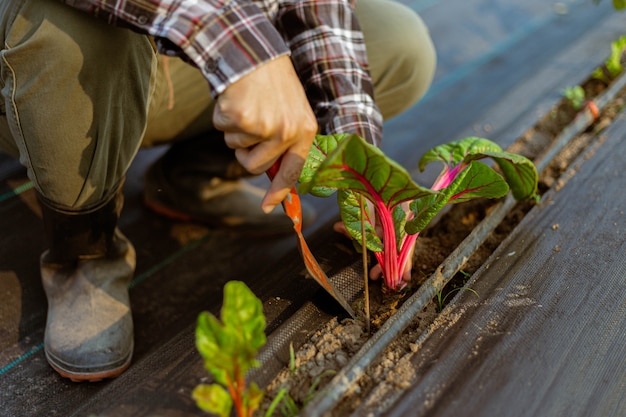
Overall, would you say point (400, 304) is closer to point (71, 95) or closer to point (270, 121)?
point (270, 121)

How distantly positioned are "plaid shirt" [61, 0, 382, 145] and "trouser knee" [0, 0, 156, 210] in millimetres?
76

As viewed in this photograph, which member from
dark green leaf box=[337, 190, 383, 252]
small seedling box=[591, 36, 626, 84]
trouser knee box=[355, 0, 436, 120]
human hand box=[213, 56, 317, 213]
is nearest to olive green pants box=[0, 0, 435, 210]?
human hand box=[213, 56, 317, 213]

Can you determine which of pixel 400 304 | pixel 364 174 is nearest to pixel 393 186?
pixel 364 174

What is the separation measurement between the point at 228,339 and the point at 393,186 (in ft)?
1.16

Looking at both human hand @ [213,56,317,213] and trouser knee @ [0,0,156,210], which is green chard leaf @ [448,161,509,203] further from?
trouser knee @ [0,0,156,210]

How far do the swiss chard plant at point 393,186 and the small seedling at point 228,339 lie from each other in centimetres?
20

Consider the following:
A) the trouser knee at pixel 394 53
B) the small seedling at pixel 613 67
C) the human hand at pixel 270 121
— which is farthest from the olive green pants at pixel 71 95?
the small seedling at pixel 613 67

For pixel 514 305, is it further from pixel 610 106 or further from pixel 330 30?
pixel 610 106

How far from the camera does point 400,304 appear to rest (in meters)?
1.15

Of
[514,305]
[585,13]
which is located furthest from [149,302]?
[585,13]

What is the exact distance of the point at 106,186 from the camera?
1235mm

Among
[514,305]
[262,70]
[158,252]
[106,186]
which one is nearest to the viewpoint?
[262,70]

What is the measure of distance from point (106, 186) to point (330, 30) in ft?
1.79

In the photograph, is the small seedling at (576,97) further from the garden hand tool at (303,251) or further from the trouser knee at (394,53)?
the garden hand tool at (303,251)
